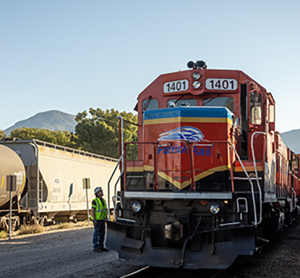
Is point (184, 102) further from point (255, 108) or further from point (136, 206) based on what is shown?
point (136, 206)

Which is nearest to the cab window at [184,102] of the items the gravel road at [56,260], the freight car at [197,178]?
the freight car at [197,178]

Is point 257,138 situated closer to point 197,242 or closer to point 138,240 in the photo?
point 197,242

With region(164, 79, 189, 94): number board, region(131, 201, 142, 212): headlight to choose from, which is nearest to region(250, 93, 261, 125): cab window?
region(164, 79, 189, 94): number board

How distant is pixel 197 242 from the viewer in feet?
22.2

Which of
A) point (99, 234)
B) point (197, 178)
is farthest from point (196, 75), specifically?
point (99, 234)

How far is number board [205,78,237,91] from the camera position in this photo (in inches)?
319

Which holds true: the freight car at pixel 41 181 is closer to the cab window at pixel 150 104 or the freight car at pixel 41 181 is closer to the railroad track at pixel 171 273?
the cab window at pixel 150 104

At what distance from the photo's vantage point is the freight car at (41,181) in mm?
16141

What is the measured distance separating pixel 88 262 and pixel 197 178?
340 cm

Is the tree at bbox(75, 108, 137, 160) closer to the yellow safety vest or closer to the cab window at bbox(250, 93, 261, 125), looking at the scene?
the yellow safety vest

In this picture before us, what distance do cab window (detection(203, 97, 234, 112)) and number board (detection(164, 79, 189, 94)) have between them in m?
0.52

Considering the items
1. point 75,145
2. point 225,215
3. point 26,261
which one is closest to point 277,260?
point 225,215

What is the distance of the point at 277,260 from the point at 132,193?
389cm

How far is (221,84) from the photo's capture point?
8133 mm
